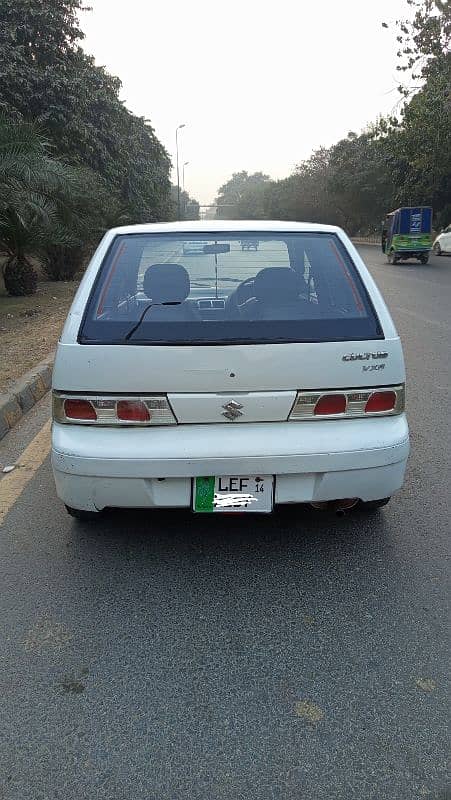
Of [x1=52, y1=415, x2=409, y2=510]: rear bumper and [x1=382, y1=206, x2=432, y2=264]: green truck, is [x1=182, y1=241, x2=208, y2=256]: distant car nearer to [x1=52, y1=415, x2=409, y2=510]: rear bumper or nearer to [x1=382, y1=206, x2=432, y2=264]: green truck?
[x1=52, y1=415, x2=409, y2=510]: rear bumper

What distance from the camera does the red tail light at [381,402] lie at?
115 inches

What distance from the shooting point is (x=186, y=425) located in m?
2.84

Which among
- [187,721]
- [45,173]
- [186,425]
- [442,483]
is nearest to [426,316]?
[45,173]

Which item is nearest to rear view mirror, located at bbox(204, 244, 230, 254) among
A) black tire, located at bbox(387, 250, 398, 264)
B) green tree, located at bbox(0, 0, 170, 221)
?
green tree, located at bbox(0, 0, 170, 221)

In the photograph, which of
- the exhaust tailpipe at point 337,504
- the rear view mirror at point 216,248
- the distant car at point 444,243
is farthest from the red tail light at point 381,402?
the distant car at point 444,243

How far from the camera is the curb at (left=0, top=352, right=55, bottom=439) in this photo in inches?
206

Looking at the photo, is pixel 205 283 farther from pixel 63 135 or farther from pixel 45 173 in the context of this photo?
pixel 63 135

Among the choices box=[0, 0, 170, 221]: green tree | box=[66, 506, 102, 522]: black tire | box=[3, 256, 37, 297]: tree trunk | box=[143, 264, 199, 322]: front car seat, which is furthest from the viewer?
box=[0, 0, 170, 221]: green tree

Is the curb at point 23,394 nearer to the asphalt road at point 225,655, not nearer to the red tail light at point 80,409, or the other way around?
the asphalt road at point 225,655

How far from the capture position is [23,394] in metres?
5.78

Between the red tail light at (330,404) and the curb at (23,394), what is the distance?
3.01 meters

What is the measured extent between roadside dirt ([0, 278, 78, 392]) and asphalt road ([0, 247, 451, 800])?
3298mm

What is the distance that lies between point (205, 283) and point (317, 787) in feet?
7.95

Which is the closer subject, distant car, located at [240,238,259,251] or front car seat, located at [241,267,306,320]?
front car seat, located at [241,267,306,320]
